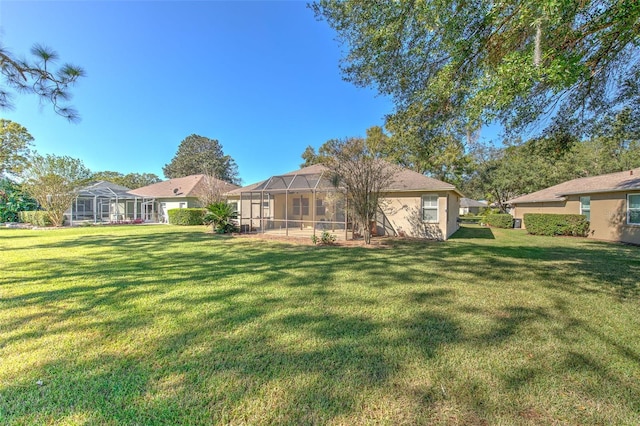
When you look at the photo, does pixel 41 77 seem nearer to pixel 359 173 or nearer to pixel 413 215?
pixel 359 173

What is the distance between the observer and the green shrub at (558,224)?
566 inches

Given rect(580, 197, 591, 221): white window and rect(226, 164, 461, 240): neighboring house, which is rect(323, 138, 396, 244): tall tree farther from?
rect(580, 197, 591, 221): white window

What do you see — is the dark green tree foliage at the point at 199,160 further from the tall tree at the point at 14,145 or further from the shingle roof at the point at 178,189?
the tall tree at the point at 14,145

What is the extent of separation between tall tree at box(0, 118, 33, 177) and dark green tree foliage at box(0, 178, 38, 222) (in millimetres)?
4164

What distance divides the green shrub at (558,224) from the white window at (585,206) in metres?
0.72

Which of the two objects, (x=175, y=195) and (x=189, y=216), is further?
(x=175, y=195)

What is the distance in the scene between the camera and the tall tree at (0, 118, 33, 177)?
2511 centimetres

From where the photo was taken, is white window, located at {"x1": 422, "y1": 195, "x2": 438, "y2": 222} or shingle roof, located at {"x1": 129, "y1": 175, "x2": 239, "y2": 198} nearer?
white window, located at {"x1": 422, "y1": 195, "x2": 438, "y2": 222}

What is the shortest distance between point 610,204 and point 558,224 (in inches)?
91.6

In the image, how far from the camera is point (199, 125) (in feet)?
79.0

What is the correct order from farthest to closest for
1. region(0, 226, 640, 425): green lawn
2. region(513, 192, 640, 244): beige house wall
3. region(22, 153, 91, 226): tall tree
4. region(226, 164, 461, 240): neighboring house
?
1. region(22, 153, 91, 226): tall tree
2. region(226, 164, 461, 240): neighboring house
3. region(513, 192, 640, 244): beige house wall
4. region(0, 226, 640, 425): green lawn

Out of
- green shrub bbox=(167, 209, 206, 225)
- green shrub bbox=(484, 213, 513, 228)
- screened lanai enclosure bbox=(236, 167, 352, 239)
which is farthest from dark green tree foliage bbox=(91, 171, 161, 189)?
green shrub bbox=(484, 213, 513, 228)

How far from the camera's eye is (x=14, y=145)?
26.1m

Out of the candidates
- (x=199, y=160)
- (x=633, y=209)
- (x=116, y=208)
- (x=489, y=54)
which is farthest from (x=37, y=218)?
(x=633, y=209)
